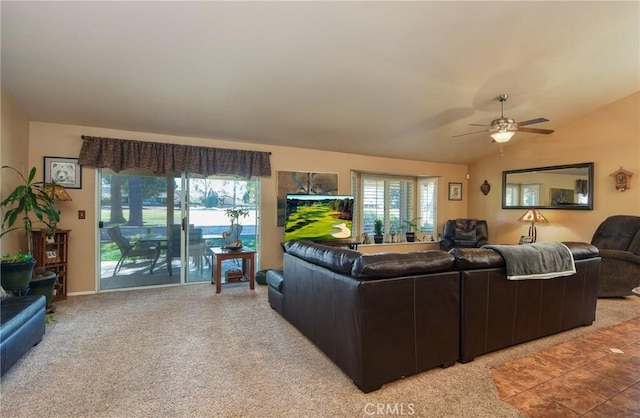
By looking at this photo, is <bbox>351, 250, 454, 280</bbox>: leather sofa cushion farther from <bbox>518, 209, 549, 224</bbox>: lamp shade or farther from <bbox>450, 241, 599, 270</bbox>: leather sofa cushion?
<bbox>518, 209, 549, 224</bbox>: lamp shade

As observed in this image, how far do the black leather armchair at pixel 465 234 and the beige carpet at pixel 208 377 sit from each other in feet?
10.6

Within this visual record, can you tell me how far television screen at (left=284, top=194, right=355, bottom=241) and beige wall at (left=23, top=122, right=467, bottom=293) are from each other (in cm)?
52

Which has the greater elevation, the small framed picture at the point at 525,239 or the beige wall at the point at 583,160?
the beige wall at the point at 583,160

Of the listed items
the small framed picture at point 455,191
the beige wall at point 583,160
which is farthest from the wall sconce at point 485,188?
the small framed picture at point 455,191

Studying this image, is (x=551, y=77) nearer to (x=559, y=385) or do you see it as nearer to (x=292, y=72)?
(x=292, y=72)

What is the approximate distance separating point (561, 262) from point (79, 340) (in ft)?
14.7

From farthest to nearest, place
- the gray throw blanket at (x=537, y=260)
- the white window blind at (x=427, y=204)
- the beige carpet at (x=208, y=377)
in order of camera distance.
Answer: the white window blind at (x=427, y=204) < the gray throw blanket at (x=537, y=260) < the beige carpet at (x=208, y=377)

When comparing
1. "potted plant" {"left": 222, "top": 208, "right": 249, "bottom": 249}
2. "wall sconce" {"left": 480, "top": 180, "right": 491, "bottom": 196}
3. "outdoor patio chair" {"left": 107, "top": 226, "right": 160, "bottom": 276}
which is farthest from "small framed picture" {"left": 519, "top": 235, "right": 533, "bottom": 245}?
"outdoor patio chair" {"left": 107, "top": 226, "right": 160, "bottom": 276}

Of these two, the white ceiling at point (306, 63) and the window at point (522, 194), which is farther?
the window at point (522, 194)

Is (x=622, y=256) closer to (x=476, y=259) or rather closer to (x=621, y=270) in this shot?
(x=621, y=270)

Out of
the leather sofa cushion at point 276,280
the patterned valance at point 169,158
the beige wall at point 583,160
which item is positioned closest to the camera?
the leather sofa cushion at point 276,280

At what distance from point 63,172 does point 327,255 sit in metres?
4.00

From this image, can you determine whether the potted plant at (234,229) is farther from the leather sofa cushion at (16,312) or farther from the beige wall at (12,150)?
the beige wall at (12,150)

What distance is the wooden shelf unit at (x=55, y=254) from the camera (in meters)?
3.73
